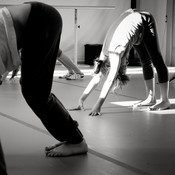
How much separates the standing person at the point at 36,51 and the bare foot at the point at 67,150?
121 mm

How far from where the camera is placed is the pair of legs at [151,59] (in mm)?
3939

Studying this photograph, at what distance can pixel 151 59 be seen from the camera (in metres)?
4.02

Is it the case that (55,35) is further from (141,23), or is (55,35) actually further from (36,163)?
(141,23)

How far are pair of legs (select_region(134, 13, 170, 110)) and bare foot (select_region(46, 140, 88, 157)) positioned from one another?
154 cm

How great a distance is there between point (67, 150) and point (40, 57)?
23.7 inches

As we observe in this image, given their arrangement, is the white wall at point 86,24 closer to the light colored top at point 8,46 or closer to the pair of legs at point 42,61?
the pair of legs at point 42,61

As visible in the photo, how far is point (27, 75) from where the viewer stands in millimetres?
2213

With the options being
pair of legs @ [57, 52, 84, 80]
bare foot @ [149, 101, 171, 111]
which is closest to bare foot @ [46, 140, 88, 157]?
bare foot @ [149, 101, 171, 111]

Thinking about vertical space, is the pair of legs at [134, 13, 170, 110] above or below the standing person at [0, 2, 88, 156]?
below

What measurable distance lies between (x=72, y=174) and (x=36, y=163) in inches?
10.5

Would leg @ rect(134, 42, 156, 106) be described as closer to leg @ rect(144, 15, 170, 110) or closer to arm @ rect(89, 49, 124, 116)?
leg @ rect(144, 15, 170, 110)

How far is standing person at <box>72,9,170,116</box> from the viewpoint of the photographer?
12.2ft

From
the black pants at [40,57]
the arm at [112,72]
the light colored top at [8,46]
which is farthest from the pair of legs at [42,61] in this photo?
the arm at [112,72]

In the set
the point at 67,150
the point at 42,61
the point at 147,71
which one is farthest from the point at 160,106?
the point at 42,61
